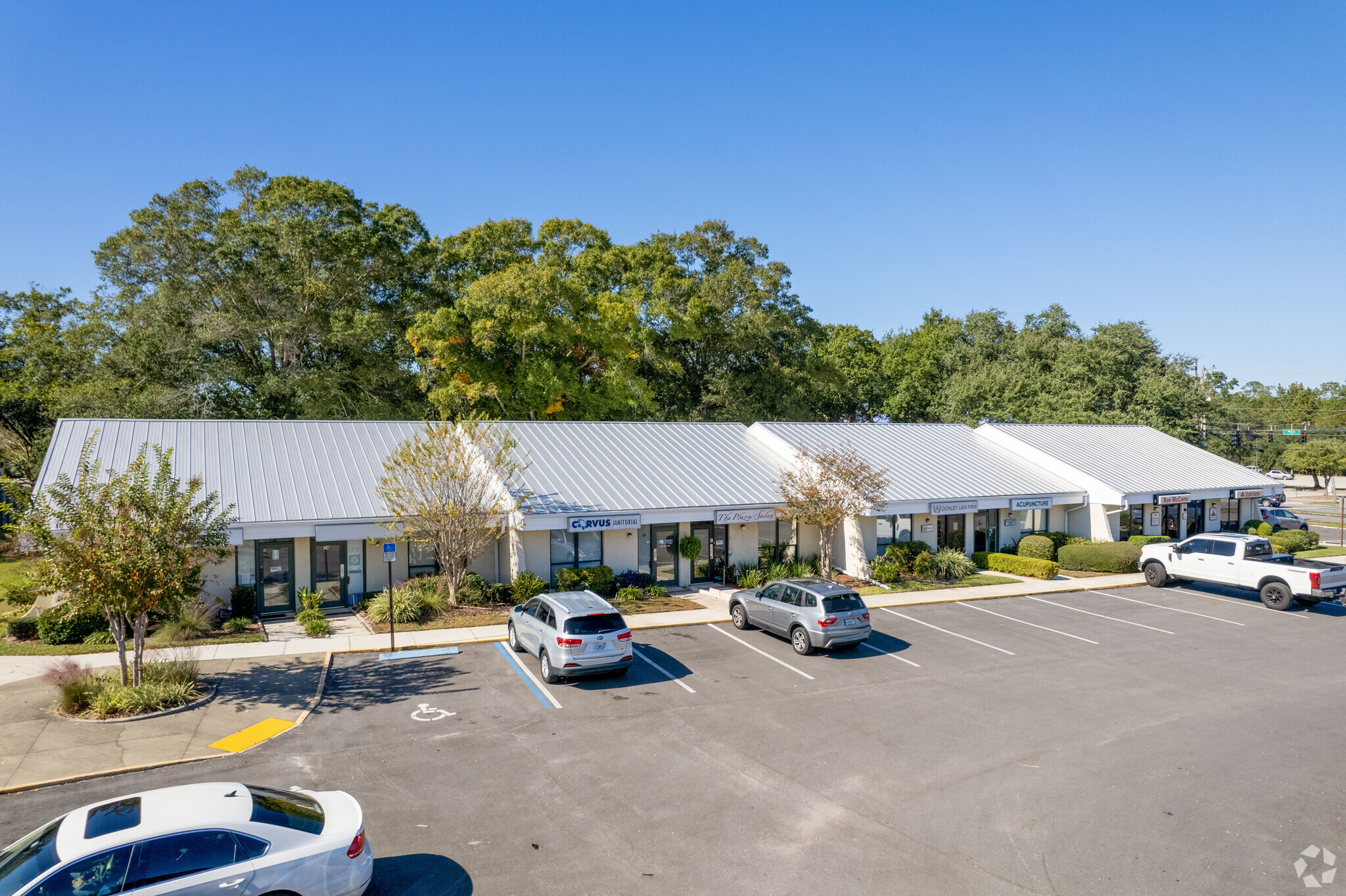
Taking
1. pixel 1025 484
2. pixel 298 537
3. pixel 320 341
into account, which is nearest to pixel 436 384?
pixel 320 341

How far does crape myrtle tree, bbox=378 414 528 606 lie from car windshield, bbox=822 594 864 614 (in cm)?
967

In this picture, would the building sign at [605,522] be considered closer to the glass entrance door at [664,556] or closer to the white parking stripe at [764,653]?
the glass entrance door at [664,556]

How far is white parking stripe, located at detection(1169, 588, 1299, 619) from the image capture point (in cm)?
2234

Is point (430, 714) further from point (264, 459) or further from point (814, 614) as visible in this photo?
point (264, 459)

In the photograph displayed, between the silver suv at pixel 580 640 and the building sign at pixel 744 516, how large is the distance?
970 cm

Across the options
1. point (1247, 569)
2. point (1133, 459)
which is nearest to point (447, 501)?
point (1247, 569)

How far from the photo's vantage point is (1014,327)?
75875mm

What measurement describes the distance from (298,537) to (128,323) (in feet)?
79.5

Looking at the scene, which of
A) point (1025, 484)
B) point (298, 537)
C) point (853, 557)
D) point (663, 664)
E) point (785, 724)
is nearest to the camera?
point (785, 724)

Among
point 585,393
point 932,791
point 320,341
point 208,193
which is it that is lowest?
point 932,791

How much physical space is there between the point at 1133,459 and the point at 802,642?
2830cm

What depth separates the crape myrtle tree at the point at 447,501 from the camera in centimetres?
2116

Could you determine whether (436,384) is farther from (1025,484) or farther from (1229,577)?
(1229,577)

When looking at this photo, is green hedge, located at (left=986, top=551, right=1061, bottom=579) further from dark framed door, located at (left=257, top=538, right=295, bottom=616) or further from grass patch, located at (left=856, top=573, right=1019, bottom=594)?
dark framed door, located at (left=257, top=538, right=295, bottom=616)
